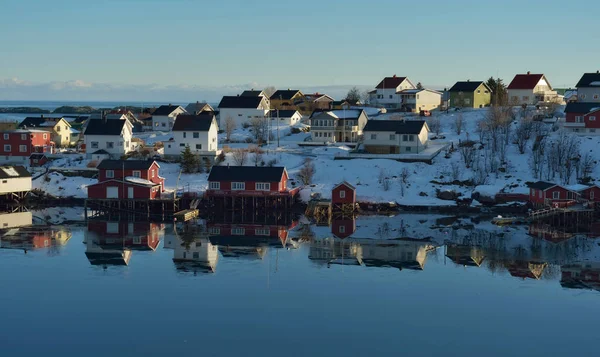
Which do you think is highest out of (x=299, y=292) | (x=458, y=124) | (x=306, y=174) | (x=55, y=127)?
(x=458, y=124)

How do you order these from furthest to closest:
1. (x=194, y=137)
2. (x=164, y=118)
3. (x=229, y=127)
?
(x=164, y=118)
(x=229, y=127)
(x=194, y=137)

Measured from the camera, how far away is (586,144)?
66.0 m

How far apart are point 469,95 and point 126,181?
47355mm

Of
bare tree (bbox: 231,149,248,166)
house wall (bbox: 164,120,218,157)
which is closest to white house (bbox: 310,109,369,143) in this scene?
bare tree (bbox: 231,149,248,166)

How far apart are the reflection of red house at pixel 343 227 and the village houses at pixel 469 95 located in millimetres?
41952

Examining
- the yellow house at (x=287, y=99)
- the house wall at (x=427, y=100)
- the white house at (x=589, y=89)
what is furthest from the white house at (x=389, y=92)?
the white house at (x=589, y=89)

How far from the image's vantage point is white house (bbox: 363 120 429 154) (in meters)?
67.1

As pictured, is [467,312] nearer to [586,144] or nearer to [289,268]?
[289,268]

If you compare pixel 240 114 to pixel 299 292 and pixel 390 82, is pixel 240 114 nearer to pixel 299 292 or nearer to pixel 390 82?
pixel 390 82

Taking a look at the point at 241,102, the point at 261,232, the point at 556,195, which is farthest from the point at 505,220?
the point at 241,102

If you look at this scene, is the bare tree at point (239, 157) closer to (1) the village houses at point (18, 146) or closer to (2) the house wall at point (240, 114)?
(1) the village houses at point (18, 146)

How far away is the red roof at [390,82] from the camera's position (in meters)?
97.0

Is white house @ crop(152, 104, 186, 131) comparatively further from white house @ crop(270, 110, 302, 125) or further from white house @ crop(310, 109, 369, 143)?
white house @ crop(310, 109, 369, 143)

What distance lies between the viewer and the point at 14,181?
59688mm
